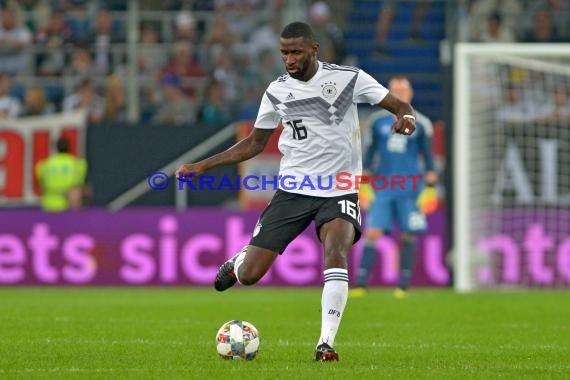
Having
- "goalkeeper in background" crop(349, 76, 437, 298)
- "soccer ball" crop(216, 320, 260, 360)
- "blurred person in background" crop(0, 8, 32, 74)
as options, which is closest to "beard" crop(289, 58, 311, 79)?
"soccer ball" crop(216, 320, 260, 360)

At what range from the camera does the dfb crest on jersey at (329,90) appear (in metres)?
8.45

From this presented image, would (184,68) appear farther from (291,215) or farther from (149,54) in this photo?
(291,215)

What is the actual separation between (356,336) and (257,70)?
11604 millimetres

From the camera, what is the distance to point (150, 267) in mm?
18578

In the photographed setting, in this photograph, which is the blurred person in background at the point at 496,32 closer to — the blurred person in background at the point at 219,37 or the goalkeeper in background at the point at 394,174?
the blurred person in background at the point at 219,37

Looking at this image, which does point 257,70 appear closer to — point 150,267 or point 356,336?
point 150,267

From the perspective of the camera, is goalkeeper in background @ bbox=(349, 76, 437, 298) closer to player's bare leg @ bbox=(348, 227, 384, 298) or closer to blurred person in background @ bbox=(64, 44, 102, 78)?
player's bare leg @ bbox=(348, 227, 384, 298)

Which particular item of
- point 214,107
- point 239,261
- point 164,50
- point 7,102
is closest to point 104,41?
point 164,50

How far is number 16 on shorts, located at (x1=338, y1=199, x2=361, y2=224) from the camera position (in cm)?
833

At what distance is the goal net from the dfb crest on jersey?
9.02 m

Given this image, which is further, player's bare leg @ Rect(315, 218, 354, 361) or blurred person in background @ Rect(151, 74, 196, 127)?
blurred person in background @ Rect(151, 74, 196, 127)

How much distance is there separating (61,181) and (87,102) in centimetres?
168

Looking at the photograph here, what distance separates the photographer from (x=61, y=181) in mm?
19391

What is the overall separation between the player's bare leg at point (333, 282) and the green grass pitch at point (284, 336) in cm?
15
